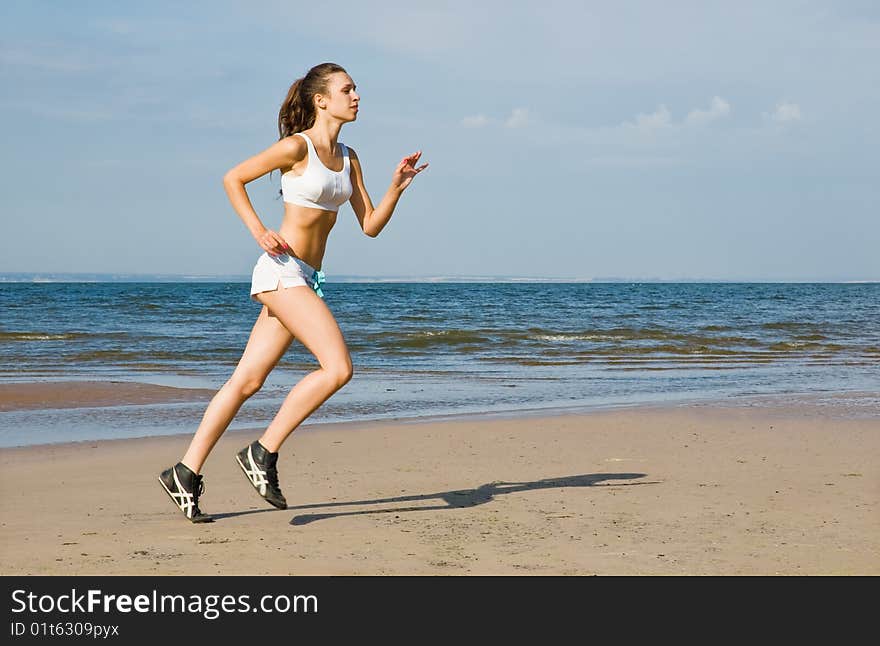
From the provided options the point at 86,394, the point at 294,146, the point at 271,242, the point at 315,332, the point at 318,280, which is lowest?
the point at 86,394

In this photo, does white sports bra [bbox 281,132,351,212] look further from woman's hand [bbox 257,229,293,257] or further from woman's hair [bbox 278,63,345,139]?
woman's hand [bbox 257,229,293,257]

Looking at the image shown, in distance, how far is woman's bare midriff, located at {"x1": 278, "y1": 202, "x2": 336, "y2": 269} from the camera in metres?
4.79

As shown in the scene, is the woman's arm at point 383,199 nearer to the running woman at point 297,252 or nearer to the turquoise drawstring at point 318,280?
the running woman at point 297,252

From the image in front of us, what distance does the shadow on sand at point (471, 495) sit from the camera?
5.22 metres

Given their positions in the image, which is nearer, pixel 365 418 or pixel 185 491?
pixel 185 491

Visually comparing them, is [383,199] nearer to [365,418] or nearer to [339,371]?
[339,371]

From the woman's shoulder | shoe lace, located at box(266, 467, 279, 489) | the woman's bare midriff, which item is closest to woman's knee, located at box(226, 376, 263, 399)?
shoe lace, located at box(266, 467, 279, 489)

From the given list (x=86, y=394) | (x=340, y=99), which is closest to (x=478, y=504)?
(x=340, y=99)

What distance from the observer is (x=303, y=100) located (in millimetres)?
4938

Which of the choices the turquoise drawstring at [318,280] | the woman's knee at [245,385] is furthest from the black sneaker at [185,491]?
the turquoise drawstring at [318,280]

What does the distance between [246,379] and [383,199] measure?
107 centimetres
